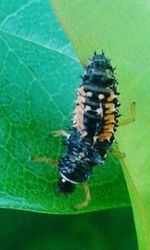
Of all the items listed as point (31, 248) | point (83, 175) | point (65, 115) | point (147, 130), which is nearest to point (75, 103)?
point (65, 115)

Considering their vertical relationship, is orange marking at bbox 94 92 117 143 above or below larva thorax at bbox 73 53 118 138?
below

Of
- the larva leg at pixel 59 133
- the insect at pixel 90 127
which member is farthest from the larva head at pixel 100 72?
the larva leg at pixel 59 133

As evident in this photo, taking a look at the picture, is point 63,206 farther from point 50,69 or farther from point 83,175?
point 50,69

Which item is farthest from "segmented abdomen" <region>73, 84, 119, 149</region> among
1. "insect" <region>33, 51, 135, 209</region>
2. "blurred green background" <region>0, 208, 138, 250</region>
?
"blurred green background" <region>0, 208, 138, 250</region>

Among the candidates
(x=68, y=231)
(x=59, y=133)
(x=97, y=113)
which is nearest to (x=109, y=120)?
(x=97, y=113)

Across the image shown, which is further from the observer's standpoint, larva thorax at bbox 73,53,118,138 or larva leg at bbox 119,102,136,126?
larva thorax at bbox 73,53,118,138

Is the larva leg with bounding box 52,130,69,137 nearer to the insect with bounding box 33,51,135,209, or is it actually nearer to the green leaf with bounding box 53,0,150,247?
the insect with bounding box 33,51,135,209
